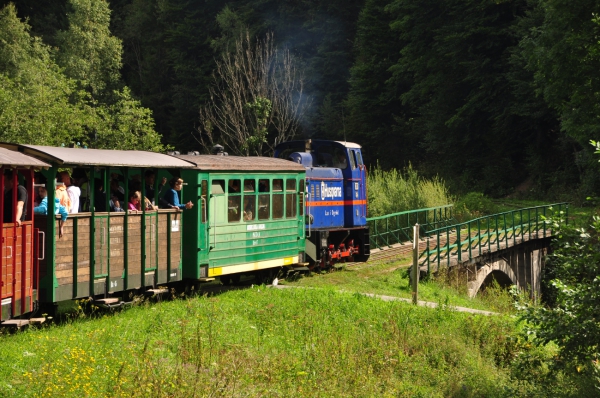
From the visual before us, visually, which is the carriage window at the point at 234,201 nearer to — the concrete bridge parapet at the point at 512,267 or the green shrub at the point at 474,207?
the concrete bridge parapet at the point at 512,267

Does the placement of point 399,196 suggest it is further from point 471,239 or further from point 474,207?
point 471,239

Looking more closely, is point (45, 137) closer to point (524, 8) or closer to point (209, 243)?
point (209, 243)

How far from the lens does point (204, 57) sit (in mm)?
67812

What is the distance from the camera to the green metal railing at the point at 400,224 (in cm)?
2889

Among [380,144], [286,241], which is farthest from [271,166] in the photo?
[380,144]

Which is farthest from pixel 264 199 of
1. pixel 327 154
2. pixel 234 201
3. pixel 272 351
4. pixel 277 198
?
pixel 272 351

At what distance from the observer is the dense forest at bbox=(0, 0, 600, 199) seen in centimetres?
3528

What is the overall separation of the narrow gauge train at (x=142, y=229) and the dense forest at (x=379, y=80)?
16.4 meters

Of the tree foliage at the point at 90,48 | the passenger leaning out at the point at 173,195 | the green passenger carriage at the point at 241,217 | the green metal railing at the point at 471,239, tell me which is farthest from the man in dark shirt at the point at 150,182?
the tree foliage at the point at 90,48

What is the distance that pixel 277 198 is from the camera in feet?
64.3

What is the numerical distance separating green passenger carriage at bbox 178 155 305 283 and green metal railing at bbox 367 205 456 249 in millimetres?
8129

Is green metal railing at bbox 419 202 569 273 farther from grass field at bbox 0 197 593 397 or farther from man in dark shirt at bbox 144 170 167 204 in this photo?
Result: man in dark shirt at bbox 144 170 167 204

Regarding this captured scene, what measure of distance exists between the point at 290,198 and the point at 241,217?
2313mm

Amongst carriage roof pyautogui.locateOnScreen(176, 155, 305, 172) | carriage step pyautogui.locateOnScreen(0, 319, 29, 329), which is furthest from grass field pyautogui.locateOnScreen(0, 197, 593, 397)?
carriage roof pyautogui.locateOnScreen(176, 155, 305, 172)
